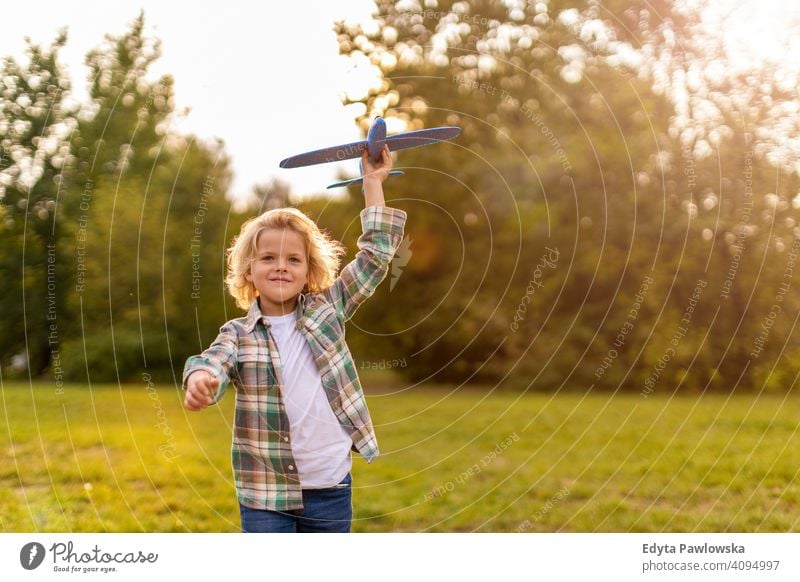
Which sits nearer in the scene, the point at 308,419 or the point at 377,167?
the point at 308,419

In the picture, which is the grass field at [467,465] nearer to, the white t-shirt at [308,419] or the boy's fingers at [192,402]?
the white t-shirt at [308,419]

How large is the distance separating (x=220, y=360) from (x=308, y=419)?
441mm

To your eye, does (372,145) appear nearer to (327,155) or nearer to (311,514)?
(327,155)

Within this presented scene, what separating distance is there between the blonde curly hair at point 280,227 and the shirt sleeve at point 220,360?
11.1 inches

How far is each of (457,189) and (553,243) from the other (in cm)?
155

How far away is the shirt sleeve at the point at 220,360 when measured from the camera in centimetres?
335

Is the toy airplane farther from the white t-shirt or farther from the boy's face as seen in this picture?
the white t-shirt

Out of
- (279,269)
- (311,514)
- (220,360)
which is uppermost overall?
(279,269)

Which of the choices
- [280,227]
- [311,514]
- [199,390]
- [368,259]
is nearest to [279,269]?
[280,227]

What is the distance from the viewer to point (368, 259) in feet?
13.0

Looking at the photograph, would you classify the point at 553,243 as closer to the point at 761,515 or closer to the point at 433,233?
the point at 433,233

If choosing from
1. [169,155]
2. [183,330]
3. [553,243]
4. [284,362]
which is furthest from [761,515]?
[169,155]
